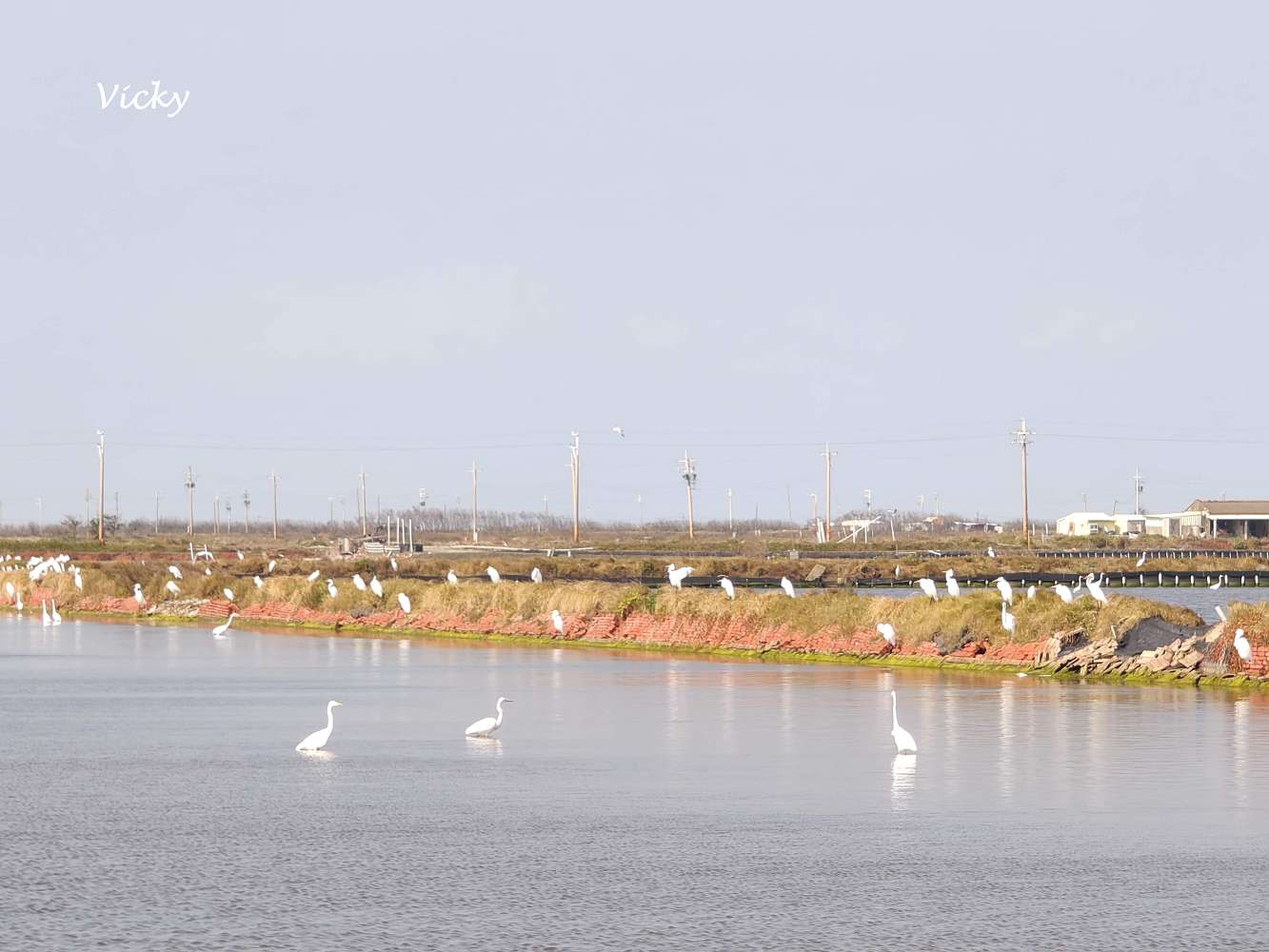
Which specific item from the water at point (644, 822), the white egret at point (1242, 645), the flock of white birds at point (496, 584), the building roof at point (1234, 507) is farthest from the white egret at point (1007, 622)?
the building roof at point (1234, 507)

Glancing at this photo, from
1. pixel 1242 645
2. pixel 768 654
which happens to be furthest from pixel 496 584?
pixel 1242 645

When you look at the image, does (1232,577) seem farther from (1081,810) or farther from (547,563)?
(1081,810)

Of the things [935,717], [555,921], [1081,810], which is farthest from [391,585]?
[555,921]

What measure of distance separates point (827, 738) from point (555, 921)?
37.2 ft

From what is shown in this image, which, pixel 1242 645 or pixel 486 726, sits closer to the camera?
pixel 486 726

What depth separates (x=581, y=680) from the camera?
116 ft

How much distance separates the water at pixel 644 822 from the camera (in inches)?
525

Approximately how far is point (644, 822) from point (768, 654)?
23.8 meters

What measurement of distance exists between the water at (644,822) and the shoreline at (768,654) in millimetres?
1345

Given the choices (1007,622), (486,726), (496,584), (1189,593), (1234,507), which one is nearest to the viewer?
(486,726)

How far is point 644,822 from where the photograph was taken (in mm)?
17734

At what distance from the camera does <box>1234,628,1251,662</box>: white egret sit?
30875 millimetres

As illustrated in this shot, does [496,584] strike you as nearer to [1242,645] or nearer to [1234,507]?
[1242,645]

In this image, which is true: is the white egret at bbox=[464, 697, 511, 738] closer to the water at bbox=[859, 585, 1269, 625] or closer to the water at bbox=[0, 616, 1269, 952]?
the water at bbox=[0, 616, 1269, 952]
